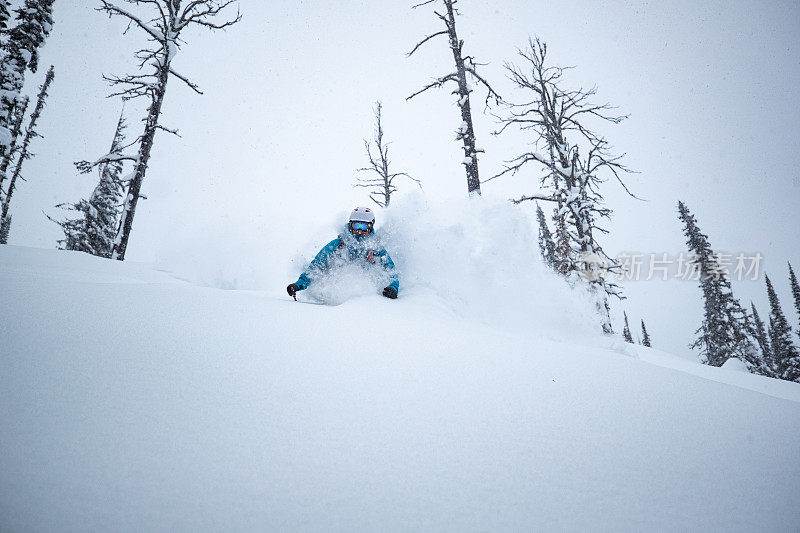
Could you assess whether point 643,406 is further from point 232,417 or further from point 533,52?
point 533,52

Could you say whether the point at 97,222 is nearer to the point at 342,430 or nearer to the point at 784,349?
the point at 342,430

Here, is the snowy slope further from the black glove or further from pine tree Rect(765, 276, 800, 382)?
pine tree Rect(765, 276, 800, 382)

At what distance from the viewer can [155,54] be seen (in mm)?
8789

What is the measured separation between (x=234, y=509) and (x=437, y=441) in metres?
0.82

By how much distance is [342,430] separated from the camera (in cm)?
147

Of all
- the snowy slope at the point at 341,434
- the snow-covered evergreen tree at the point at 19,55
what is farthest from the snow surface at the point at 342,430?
the snow-covered evergreen tree at the point at 19,55

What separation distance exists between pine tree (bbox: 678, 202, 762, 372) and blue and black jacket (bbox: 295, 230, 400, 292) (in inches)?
1012

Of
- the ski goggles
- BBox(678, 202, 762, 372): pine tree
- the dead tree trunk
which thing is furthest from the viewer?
BBox(678, 202, 762, 372): pine tree

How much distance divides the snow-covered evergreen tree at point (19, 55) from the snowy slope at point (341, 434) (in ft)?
54.2

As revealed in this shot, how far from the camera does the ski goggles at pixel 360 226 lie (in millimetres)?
4941

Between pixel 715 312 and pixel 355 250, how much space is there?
27.6 m

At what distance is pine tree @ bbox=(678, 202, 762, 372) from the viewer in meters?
20.8

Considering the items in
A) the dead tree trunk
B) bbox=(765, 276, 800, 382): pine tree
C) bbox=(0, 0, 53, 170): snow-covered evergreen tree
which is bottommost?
bbox=(765, 276, 800, 382): pine tree

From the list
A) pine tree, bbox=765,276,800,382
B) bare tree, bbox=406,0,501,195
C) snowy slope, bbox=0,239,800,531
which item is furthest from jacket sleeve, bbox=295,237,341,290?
pine tree, bbox=765,276,800,382
